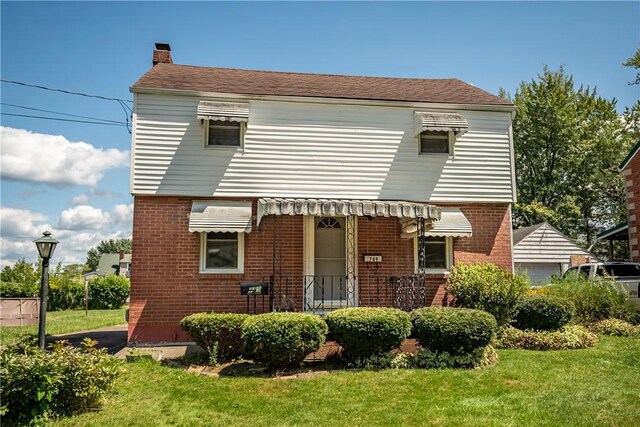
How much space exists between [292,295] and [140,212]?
13.7 feet

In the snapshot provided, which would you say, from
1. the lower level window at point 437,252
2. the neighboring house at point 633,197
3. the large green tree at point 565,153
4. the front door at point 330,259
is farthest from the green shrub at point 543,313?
the large green tree at point 565,153

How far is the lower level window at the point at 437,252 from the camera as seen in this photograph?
41.4ft

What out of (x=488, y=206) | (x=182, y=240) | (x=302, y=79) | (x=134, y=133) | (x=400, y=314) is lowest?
(x=400, y=314)

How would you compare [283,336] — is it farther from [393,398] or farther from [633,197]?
[633,197]

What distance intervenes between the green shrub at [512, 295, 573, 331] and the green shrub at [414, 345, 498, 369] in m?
2.66

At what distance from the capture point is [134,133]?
11.5m

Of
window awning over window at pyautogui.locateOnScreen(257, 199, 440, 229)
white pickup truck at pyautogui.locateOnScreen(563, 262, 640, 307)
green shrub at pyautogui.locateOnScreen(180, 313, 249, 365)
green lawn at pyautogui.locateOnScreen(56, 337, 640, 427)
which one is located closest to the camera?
green lawn at pyautogui.locateOnScreen(56, 337, 640, 427)

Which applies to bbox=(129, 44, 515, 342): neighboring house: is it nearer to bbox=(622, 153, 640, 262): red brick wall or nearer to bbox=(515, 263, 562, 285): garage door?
bbox=(622, 153, 640, 262): red brick wall

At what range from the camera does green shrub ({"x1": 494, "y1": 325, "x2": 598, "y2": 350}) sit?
10.6 metres

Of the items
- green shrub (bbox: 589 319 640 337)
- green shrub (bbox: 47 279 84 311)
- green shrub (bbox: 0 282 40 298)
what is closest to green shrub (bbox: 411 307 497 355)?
green shrub (bbox: 589 319 640 337)

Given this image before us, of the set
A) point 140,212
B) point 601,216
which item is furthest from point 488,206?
point 601,216

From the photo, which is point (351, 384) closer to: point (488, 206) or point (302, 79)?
point (488, 206)

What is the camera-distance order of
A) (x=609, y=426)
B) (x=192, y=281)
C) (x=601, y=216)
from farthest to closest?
(x=601, y=216)
(x=192, y=281)
(x=609, y=426)

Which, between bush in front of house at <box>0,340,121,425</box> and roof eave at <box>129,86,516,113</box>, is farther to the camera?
roof eave at <box>129,86,516,113</box>
